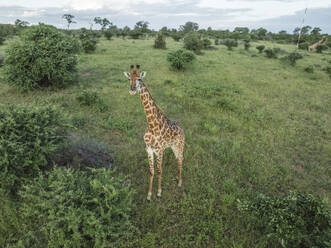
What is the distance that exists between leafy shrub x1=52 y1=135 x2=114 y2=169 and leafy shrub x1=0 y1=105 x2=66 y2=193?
11.2 inches

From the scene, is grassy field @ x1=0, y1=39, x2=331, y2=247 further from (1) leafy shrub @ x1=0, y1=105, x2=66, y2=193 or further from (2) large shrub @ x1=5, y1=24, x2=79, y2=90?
(1) leafy shrub @ x1=0, y1=105, x2=66, y2=193

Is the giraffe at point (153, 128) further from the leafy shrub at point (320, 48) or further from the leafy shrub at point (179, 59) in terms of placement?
the leafy shrub at point (320, 48)

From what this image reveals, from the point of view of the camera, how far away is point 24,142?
4746mm

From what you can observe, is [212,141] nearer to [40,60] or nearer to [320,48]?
[40,60]

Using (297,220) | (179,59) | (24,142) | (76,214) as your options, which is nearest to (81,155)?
(24,142)

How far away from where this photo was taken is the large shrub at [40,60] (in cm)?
1104

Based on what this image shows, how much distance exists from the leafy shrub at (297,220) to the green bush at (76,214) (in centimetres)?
246

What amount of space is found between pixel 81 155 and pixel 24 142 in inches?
53.1

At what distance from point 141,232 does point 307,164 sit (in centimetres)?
608

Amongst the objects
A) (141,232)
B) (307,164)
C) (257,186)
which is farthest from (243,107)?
(141,232)

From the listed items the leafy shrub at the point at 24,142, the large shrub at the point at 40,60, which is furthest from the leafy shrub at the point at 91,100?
the leafy shrub at the point at 24,142

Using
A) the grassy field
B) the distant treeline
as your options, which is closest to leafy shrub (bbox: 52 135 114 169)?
the grassy field

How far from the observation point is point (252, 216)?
14.2 ft

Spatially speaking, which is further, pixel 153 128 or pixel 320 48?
pixel 320 48
